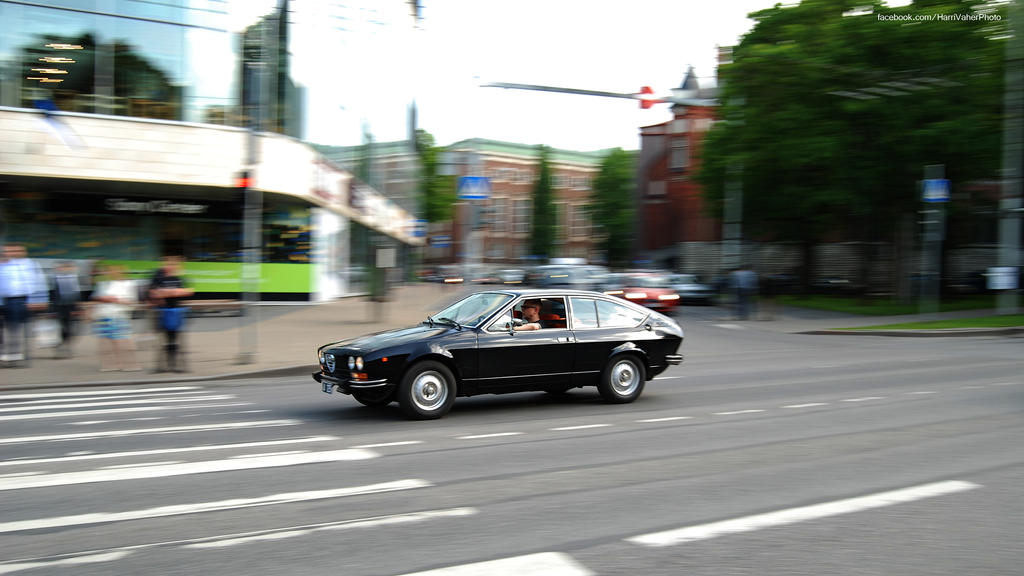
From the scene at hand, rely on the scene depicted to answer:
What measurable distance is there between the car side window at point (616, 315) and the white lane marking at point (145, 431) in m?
3.90

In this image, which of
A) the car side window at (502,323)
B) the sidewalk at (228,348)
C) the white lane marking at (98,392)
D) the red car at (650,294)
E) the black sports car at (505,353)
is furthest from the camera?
the red car at (650,294)

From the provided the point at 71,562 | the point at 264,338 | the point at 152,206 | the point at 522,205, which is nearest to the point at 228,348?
the point at 264,338

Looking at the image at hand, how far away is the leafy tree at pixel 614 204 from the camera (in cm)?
9431

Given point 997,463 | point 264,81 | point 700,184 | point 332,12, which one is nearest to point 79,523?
point 997,463

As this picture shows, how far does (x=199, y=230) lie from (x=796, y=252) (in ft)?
135

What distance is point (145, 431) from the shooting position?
8578mm

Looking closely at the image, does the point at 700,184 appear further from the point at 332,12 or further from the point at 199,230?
the point at 199,230

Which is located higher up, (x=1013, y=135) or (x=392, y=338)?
(x=1013, y=135)

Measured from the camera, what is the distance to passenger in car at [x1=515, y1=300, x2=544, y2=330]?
9.91m

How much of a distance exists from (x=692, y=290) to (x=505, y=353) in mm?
28414

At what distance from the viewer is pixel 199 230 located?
2930cm

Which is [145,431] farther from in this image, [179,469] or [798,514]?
[798,514]

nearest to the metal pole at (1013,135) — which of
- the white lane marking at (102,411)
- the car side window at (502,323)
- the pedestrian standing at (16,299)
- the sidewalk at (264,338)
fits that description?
the sidewalk at (264,338)

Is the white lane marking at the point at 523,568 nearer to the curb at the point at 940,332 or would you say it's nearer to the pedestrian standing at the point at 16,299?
the pedestrian standing at the point at 16,299
